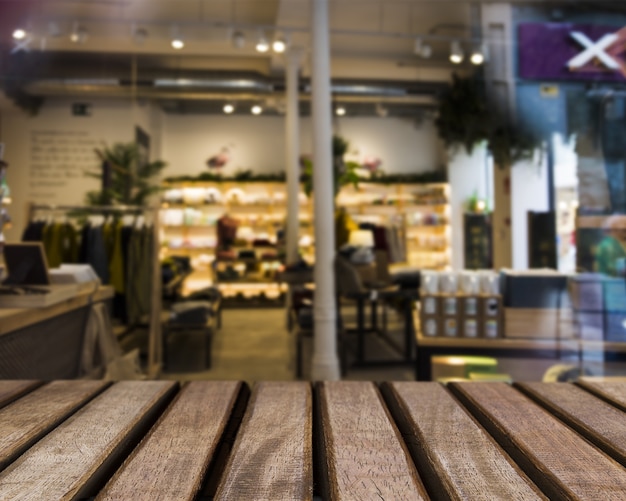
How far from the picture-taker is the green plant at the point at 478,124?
6492 millimetres

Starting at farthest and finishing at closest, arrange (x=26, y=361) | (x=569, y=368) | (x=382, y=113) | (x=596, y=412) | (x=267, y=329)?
(x=382, y=113) < (x=267, y=329) < (x=569, y=368) < (x=26, y=361) < (x=596, y=412)

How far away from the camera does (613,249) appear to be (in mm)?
2910

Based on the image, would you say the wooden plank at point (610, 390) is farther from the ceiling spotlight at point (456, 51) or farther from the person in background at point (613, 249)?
the ceiling spotlight at point (456, 51)

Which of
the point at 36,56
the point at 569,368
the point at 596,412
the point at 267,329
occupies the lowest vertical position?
the point at 267,329

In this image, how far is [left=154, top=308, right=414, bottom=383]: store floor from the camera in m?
5.09

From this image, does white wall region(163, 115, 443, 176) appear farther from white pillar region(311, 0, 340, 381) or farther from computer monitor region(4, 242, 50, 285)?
computer monitor region(4, 242, 50, 285)

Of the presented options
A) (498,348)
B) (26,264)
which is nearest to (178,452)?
(26,264)

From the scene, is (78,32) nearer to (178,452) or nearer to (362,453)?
(178,452)

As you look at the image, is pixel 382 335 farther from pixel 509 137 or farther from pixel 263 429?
pixel 263 429

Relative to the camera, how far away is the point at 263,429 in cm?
96

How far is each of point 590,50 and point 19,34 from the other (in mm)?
4109

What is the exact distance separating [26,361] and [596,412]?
90.1 inches

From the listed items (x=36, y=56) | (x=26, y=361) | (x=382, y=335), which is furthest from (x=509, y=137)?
(x=26, y=361)

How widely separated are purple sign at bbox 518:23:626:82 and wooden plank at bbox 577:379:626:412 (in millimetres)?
2821
